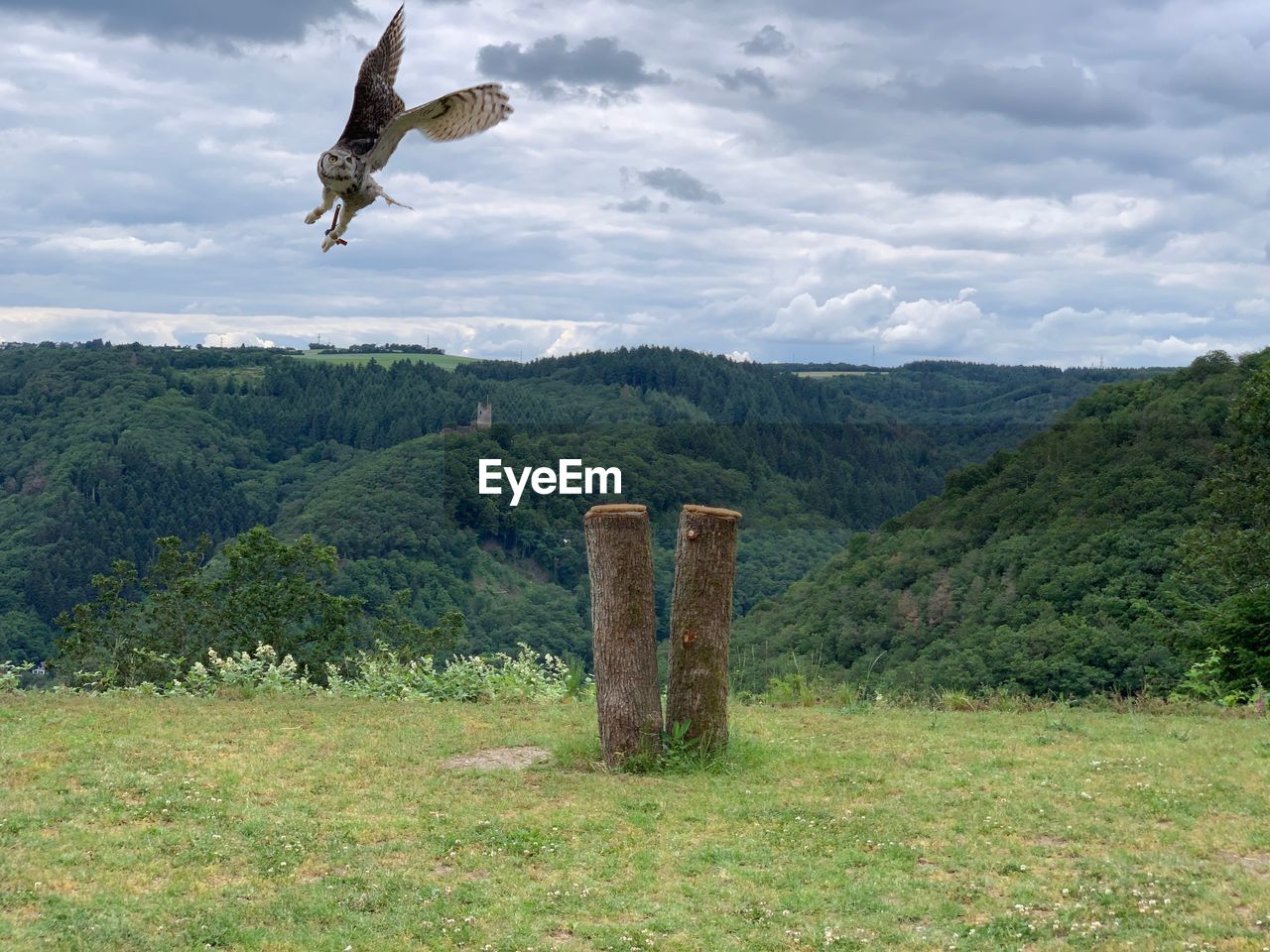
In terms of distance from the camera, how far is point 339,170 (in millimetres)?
3771

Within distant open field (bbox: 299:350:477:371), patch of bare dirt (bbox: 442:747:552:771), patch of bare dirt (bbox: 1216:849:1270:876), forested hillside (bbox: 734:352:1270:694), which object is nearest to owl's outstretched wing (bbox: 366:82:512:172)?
patch of bare dirt (bbox: 442:747:552:771)

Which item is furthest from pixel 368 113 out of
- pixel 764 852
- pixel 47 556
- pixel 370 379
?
pixel 370 379

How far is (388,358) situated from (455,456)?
58207 millimetres

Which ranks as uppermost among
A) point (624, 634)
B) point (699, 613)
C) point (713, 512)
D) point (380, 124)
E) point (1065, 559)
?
point (380, 124)

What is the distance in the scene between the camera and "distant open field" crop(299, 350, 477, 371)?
403 feet

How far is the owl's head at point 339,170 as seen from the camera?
377 centimetres

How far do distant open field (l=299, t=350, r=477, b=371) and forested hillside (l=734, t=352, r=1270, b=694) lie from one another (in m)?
77.6

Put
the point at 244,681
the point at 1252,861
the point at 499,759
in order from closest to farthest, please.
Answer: the point at 1252,861
the point at 499,759
the point at 244,681

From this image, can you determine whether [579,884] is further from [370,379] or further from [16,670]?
[370,379]

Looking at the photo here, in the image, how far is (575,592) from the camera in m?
66.1

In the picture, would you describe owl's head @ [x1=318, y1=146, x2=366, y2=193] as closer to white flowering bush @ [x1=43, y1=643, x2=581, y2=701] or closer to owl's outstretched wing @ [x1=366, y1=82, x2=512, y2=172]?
owl's outstretched wing @ [x1=366, y1=82, x2=512, y2=172]

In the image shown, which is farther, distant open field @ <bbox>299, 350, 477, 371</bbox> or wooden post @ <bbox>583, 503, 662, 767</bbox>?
distant open field @ <bbox>299, 350, 477, 371</bbox>

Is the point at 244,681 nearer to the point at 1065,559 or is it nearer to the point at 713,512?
the point at 713,512

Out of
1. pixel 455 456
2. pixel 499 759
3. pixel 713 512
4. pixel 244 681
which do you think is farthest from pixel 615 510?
pixel 455 456
